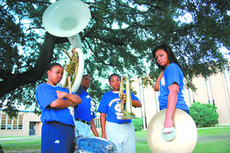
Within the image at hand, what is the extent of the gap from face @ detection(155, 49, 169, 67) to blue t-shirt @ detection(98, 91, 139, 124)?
1.23 m

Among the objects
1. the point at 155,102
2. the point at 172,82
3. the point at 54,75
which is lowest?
the point at 172,82

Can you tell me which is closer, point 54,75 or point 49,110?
point 49,110

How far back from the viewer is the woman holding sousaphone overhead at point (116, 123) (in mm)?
3049

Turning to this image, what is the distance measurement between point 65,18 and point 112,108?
5.75ft

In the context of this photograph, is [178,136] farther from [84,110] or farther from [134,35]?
[134,35]

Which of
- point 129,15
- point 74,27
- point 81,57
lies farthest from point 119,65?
point 81,57

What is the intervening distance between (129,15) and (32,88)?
6.40 meters

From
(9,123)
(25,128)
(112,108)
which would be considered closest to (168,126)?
(112,108)

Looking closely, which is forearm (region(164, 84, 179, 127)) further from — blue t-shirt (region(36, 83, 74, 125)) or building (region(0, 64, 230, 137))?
building (region(0, 64, 230, 137))

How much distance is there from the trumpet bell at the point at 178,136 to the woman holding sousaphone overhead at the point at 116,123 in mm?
1141

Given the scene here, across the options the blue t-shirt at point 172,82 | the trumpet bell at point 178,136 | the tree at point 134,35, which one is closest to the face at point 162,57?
the blue t-shirt at point 172,82

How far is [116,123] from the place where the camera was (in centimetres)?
314

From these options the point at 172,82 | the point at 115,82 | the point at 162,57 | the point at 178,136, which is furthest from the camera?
the point at 115,82

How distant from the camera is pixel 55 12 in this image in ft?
10.9
